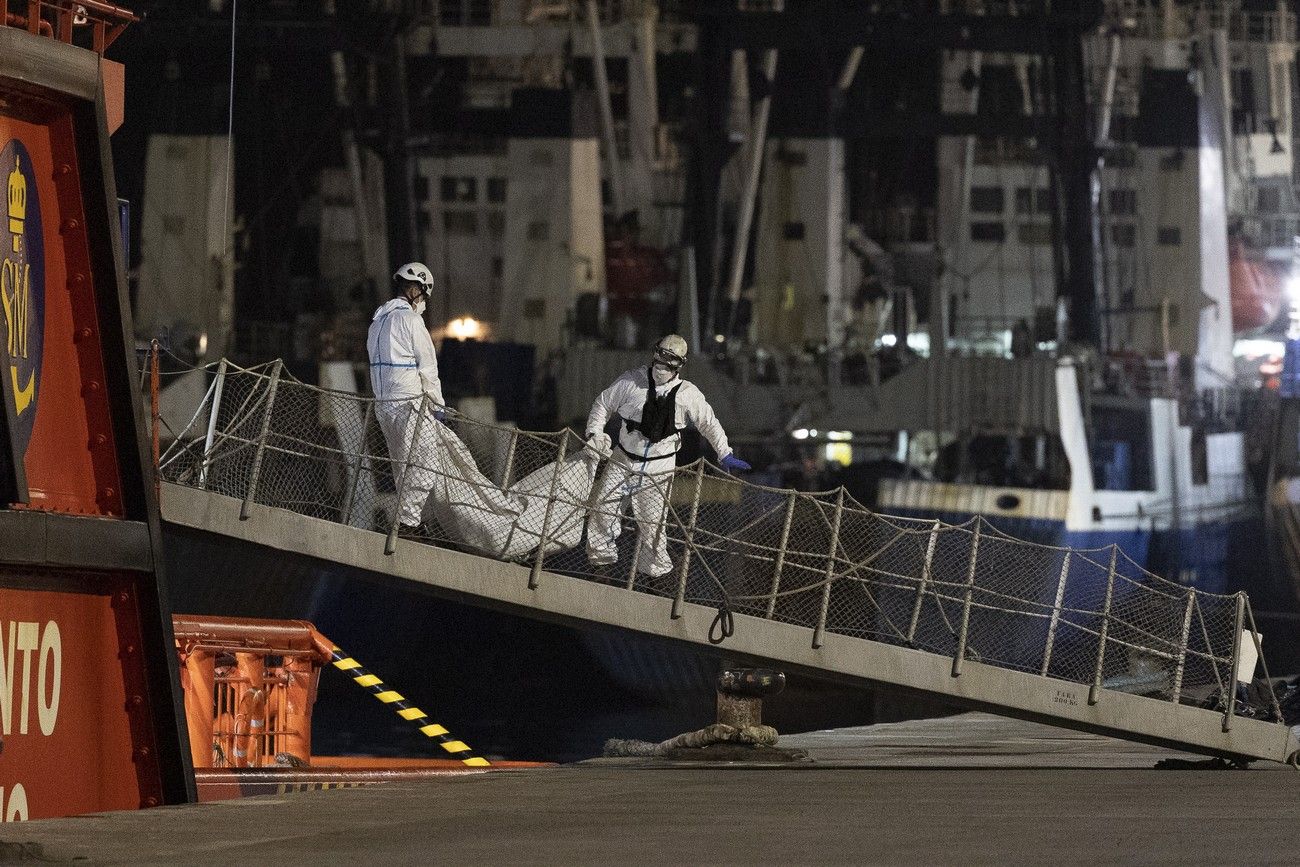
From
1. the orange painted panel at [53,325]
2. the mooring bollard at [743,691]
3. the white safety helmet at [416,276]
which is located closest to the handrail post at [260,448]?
the white safety helmet at [416,276]

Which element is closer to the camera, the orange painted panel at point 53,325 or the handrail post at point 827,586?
the orange painted panel at point 53,325

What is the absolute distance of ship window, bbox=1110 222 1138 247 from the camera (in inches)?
2223

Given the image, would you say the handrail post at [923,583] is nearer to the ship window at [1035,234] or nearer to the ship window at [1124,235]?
the ship window at [1124,235]

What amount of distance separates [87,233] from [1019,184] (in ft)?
173

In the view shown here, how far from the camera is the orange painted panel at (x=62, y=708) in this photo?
28.4 feet

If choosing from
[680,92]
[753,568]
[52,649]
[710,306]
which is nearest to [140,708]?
[52,649]

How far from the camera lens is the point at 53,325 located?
29.8 ft

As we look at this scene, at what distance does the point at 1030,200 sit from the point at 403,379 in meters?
47.9

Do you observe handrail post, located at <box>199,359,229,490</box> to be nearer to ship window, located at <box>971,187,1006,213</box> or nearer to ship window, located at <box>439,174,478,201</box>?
ship window, located at <box>439,174,478,201</box>

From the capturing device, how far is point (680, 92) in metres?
59.4

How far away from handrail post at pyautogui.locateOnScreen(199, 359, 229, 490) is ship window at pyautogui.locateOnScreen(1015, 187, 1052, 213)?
48.3 m

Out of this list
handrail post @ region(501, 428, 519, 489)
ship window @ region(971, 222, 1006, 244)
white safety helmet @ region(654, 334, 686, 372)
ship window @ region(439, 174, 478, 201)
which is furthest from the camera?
ship window @ region(971, 222, 1006, 244)

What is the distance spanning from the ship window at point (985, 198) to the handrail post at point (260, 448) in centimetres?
4935

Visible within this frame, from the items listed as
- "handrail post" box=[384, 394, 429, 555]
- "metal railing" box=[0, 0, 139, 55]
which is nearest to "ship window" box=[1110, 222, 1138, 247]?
"handrail post" box=[384, 394, 429, 555]
